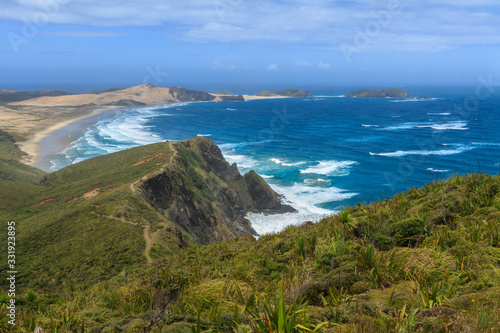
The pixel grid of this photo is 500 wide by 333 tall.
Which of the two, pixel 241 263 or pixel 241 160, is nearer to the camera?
pixel 241 263

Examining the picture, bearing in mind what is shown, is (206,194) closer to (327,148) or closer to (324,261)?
(324,261)

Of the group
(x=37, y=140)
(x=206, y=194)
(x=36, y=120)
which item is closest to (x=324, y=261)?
(x=206, y=194)

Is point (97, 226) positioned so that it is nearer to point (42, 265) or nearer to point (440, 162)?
point (42, 265)

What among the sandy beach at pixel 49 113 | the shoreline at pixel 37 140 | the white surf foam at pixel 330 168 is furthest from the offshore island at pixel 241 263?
the sandy beach at pixel 49 113

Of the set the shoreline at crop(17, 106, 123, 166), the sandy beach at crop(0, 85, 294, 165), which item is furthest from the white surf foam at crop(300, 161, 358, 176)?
the sandy beach at crop(0, 85, 294, 165)

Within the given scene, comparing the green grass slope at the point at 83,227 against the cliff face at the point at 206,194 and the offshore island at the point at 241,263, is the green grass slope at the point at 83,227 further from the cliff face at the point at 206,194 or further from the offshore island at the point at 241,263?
the cliff face at the point at 206,194

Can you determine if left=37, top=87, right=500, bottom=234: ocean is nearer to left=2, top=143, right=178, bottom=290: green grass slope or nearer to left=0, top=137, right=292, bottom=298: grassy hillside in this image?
left=0, top=137, right=292, bottom=298: grassy hillside
